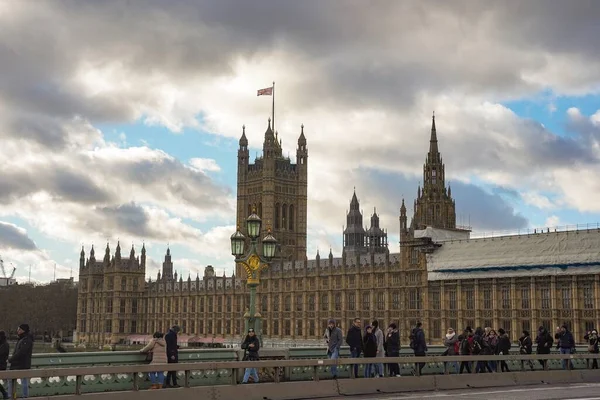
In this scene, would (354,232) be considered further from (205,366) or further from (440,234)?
(205,366)

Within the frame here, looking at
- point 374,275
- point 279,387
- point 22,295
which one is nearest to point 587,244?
point 374,275

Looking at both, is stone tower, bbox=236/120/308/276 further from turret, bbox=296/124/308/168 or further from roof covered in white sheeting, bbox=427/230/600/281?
roof covered in white sheeting, bbox=427/230/600/281

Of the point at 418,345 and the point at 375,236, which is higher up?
the point at 375,236

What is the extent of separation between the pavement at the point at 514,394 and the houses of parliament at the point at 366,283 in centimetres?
5474

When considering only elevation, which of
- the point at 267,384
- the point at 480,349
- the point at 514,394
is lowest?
the point at 514,394

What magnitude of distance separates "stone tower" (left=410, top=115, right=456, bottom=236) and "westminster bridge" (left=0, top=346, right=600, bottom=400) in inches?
2947

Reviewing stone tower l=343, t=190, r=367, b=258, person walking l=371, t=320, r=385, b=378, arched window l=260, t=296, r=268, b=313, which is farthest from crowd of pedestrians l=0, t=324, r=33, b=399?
stone tower l=343, t=190, r=367, b=258

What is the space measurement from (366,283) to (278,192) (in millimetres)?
58247

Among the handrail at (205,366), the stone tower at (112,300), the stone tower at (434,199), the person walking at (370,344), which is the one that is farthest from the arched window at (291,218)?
the person walking at (370,344)

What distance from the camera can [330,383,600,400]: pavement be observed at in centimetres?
2380

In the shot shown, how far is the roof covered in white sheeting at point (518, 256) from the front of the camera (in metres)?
81.1

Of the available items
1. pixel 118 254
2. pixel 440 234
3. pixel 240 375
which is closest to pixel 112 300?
pixel 118 254

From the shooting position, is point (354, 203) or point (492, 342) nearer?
point (492, 342)

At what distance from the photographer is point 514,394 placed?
82.8 feet
